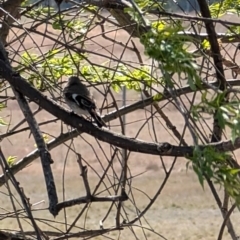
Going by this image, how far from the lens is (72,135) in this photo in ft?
10.3

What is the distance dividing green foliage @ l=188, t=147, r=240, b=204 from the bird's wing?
1817 millimetres

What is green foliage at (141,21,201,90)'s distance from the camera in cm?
154

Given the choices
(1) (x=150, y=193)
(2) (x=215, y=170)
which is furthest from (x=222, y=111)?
(1) (x=150, y=193)

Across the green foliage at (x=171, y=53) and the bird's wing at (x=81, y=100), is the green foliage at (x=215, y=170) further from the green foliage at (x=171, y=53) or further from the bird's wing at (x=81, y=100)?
the bird's wing at (x=81, y=100)

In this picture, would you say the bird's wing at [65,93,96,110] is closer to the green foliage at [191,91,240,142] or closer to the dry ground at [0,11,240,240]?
the green foliage at [191,91,240,142]

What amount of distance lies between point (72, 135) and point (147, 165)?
10413mm

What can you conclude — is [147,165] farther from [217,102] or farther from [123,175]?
[217,102]

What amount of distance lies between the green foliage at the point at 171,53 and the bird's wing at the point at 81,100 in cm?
178

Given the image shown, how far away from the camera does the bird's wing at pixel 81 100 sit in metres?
3.44

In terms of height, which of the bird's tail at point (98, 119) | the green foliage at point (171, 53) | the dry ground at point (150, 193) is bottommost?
the green foliage at point (171, 53)

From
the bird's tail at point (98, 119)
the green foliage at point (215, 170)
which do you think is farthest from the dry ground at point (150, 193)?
the green foliage at point (215, 170)

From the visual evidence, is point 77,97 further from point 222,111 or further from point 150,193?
point 150,193

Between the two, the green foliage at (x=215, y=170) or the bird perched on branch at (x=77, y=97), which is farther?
the bird perched on branch at (x=77, y=97)

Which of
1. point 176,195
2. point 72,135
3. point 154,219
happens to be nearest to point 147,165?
point 176,195
